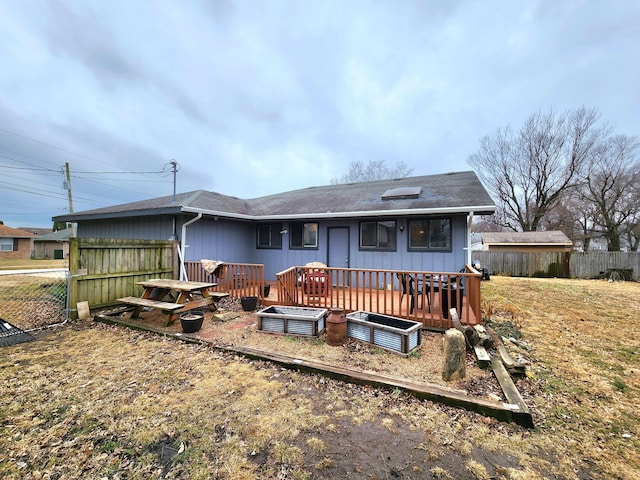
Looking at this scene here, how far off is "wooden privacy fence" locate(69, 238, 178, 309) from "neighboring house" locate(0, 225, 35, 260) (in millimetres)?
29493

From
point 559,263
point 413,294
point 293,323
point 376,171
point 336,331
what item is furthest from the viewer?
point 376,171

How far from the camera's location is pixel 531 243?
1880 cm

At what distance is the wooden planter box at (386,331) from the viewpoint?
3.81 meters

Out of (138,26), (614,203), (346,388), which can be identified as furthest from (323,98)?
(614,203)

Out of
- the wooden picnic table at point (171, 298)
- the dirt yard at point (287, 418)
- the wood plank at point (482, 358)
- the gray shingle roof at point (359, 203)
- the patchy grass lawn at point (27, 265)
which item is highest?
the gray shingle roof at point (359, 203)

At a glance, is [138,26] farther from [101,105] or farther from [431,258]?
[431,258]

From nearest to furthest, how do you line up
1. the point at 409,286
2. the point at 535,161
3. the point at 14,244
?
the point at 409,286 → the point at 535,161 → the point at 14,244

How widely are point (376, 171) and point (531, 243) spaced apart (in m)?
15.1

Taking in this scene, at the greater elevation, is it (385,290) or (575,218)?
(575,218)

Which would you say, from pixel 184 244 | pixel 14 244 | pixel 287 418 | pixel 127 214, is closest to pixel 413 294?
pixel 287 418

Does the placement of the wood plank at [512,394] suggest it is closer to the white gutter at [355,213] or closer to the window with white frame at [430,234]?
the white gutter at [355,213]

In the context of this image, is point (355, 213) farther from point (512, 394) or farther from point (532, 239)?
point (532, 239)

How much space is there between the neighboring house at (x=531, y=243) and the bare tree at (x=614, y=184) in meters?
5.70

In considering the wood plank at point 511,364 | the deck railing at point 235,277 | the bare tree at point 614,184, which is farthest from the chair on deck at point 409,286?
the bare tree at point 614,184
